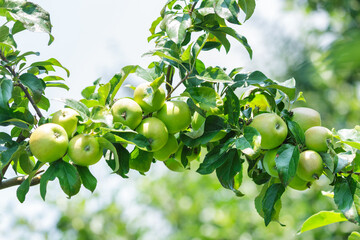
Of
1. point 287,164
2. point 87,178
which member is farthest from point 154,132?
point 287,164

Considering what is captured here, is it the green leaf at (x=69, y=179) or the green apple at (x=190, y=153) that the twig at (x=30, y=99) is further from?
the green apple at (x=190, y=153)

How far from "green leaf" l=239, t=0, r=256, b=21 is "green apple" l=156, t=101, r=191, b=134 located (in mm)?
268

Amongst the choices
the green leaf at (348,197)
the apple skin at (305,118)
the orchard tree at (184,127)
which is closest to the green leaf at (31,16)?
the orchard tree at (184,127)

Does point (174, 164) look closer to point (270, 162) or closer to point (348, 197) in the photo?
point (270, 162)

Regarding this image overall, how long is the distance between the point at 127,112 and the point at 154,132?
72 mm

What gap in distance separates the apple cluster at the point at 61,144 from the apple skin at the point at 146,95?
137 millimetres

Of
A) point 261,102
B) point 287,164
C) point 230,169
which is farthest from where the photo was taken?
point 261,102

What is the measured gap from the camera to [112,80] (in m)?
0.94

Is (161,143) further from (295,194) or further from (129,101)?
(295,194)

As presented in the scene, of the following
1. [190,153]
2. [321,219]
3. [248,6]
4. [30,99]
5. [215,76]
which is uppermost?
[248,6]

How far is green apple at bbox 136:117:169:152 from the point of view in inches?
34.0

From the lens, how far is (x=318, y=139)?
0.88m

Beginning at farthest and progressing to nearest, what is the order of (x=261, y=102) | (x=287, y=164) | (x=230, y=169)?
1. (x=261, y=102)
2. (x=230, y=169)
3. (x=287, y=164)

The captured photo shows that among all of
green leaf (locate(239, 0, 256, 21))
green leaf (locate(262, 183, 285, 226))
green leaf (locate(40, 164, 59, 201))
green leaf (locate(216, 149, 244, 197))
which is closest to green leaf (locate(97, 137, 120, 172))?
green leaf (locate(40, 164, 59, 201))
